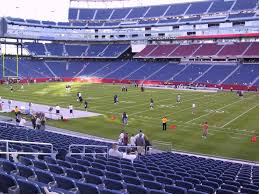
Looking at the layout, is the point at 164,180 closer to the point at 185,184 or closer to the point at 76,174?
the point at 185,184

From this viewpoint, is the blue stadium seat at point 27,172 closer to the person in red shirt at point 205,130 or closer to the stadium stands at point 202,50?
the person in red shirt at point 205,130

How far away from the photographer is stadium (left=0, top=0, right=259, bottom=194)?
15.8 m

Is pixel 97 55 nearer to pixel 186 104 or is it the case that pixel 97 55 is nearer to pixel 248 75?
pixel 248 75

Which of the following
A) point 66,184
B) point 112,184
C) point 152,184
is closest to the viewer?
point 66,184

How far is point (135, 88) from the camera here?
2783 inches

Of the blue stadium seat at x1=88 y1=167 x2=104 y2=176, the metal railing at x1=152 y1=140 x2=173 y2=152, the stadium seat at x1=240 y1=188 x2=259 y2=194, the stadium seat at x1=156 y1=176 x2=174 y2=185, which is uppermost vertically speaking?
the blue stadium seat at x1=88 y1=167 x2=104 y2=176

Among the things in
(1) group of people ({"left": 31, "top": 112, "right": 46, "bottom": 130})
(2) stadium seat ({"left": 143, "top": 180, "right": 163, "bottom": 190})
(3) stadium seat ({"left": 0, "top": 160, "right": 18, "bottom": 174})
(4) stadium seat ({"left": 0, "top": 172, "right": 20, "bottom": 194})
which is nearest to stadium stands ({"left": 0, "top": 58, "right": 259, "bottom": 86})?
(1) group of people ({"left": 31, "top": 112, "right": 46, "bottom": 130})

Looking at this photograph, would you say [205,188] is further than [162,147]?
No

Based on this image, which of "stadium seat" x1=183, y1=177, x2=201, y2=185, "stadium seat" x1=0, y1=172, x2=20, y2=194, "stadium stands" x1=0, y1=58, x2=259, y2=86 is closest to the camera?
"stadium seat" x1=0, y1=172, x2=20, y2=194

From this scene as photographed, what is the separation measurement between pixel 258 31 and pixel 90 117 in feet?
203

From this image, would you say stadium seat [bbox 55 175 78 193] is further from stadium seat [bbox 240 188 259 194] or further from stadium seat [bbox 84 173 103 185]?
stadium seat [bbox 240 188 259 194]

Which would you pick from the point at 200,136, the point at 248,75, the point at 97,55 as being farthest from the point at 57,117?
the point at 97,55

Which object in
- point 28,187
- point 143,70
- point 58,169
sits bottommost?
point 58,169

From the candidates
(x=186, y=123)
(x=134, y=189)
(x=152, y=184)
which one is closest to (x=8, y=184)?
(x=134, y=189)
